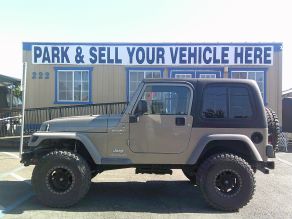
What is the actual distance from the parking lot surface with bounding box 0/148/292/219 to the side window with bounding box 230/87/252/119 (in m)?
1.54

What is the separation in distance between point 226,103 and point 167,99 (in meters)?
0.99

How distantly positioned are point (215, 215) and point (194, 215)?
0.34m

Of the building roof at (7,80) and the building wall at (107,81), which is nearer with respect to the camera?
the building wall at (107,81)

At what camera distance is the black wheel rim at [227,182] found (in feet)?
21.8

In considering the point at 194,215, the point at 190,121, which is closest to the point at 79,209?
the point at 194,215

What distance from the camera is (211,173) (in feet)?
21.7

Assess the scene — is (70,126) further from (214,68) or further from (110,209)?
(214,68)

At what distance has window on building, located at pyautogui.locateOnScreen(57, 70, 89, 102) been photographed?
16.9 m

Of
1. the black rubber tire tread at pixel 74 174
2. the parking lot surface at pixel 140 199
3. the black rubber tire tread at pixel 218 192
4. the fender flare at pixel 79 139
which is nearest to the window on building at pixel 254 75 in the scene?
the parking lot surface at pixel 140 199

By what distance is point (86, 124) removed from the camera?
6832 mm

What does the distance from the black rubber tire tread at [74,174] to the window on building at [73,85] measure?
10403mm

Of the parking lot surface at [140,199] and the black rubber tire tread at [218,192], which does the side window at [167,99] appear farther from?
the parking lot surface at [140,199]

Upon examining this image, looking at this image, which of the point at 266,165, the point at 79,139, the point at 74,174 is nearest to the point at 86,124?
the point at 79,139

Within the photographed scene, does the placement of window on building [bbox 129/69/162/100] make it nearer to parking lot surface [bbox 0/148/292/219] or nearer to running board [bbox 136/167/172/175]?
parking lot surface [bbox 0/148/292/219]
